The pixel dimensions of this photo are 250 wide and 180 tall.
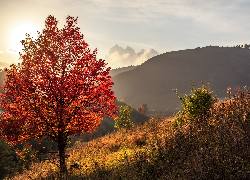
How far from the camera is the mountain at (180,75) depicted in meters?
117

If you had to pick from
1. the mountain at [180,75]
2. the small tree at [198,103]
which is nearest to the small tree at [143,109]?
the mountain at [180,75]

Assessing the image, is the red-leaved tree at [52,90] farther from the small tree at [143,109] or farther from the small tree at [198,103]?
the small tree at [143,109]

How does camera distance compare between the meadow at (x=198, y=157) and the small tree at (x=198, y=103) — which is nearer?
the meadow at (x=198, y=157)

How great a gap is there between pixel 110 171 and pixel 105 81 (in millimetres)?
3258

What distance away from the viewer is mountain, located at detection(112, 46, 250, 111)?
384ft

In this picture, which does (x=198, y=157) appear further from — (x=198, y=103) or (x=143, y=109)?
(x=143, y=109)

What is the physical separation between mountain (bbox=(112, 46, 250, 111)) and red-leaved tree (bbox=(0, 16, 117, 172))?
103 m

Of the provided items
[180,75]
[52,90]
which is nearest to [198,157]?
[52,90]

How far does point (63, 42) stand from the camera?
6.43 meters

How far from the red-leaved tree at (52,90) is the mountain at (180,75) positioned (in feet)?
339

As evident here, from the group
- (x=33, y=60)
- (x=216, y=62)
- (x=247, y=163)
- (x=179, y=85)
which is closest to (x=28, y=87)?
(x=33, y=60)

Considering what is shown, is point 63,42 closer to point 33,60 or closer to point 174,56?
point 33,60

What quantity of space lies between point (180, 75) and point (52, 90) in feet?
438

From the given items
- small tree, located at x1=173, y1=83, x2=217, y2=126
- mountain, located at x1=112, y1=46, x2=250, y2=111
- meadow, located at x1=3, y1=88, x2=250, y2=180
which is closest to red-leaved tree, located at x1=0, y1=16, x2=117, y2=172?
meadow, located at x1=3, y1=88, x2=250, y2=180
